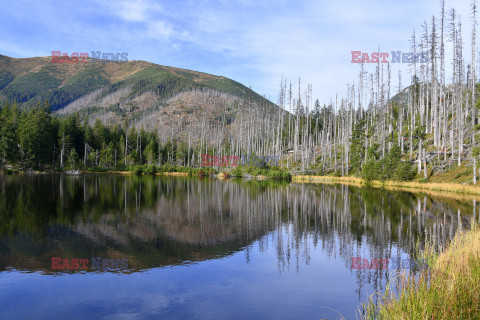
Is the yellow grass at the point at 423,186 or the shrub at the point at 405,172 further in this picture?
the shrub at the point at 405,172

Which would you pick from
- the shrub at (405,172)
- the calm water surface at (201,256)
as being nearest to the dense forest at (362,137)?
→ the shrub at (405,172)

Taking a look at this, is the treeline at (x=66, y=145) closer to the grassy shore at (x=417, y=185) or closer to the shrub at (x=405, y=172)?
the grassy shore at (x=417, y=185)

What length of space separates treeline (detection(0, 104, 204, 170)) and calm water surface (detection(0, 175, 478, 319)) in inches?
2106

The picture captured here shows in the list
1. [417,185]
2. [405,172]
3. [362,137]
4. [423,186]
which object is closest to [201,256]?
[423,186]

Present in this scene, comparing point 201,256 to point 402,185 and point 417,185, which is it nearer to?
point 417,185

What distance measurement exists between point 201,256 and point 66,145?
270 ft

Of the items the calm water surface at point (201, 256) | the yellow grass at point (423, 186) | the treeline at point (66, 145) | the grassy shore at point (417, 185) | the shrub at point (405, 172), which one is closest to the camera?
the calm water surface at point (201, 256)

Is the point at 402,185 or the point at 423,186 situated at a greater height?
the point at 423,186

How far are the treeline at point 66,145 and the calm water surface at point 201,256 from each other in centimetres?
5349

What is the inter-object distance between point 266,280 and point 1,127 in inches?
3155

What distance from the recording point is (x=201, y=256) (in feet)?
47.1

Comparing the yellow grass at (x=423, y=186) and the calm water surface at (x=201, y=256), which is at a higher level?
the yellow grass at (x=423, y=186)

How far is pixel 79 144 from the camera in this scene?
93188mm

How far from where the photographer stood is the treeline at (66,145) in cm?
7100
